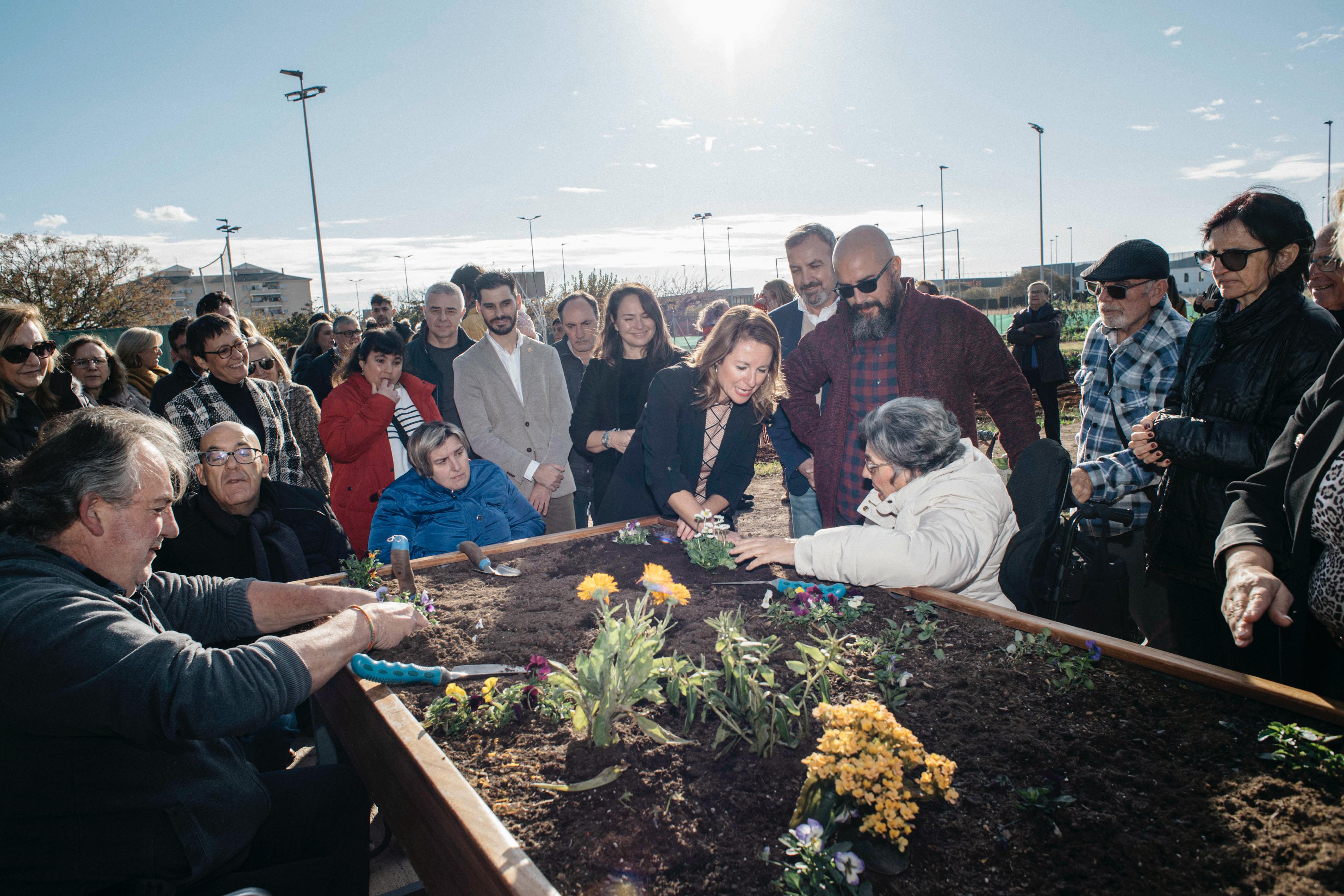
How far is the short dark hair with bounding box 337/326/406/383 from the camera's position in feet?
12.3

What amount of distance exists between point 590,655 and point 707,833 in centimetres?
41

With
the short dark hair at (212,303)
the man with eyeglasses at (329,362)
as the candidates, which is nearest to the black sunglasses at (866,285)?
the man with eyeglasses at (329,362)

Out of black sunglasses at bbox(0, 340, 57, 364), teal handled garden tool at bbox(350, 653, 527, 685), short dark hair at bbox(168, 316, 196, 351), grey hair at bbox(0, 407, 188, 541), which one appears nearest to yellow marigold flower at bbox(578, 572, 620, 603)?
teal handled garden tool at bbox(350, 653, 527, 685)

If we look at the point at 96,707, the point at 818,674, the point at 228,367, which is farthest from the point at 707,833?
the point at 228,367

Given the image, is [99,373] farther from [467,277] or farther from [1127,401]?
[1127,401]

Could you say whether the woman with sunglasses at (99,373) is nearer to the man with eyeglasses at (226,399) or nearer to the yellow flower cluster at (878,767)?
the man with eyeglasses at (226,399)

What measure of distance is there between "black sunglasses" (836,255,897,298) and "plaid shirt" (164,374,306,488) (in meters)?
2.51

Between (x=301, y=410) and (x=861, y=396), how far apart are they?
11.1 ft

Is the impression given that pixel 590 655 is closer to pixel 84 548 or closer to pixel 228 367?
pixel 84 548

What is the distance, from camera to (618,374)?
3.94 meters

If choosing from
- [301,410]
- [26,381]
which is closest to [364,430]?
[301,410]

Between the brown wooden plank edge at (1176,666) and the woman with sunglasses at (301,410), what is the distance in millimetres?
3797

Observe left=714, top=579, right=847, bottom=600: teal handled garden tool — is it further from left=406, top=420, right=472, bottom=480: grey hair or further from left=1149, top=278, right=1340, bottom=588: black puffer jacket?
left=406, top=420, right=472, bottom=480: grey hair

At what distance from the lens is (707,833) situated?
1.20 m
